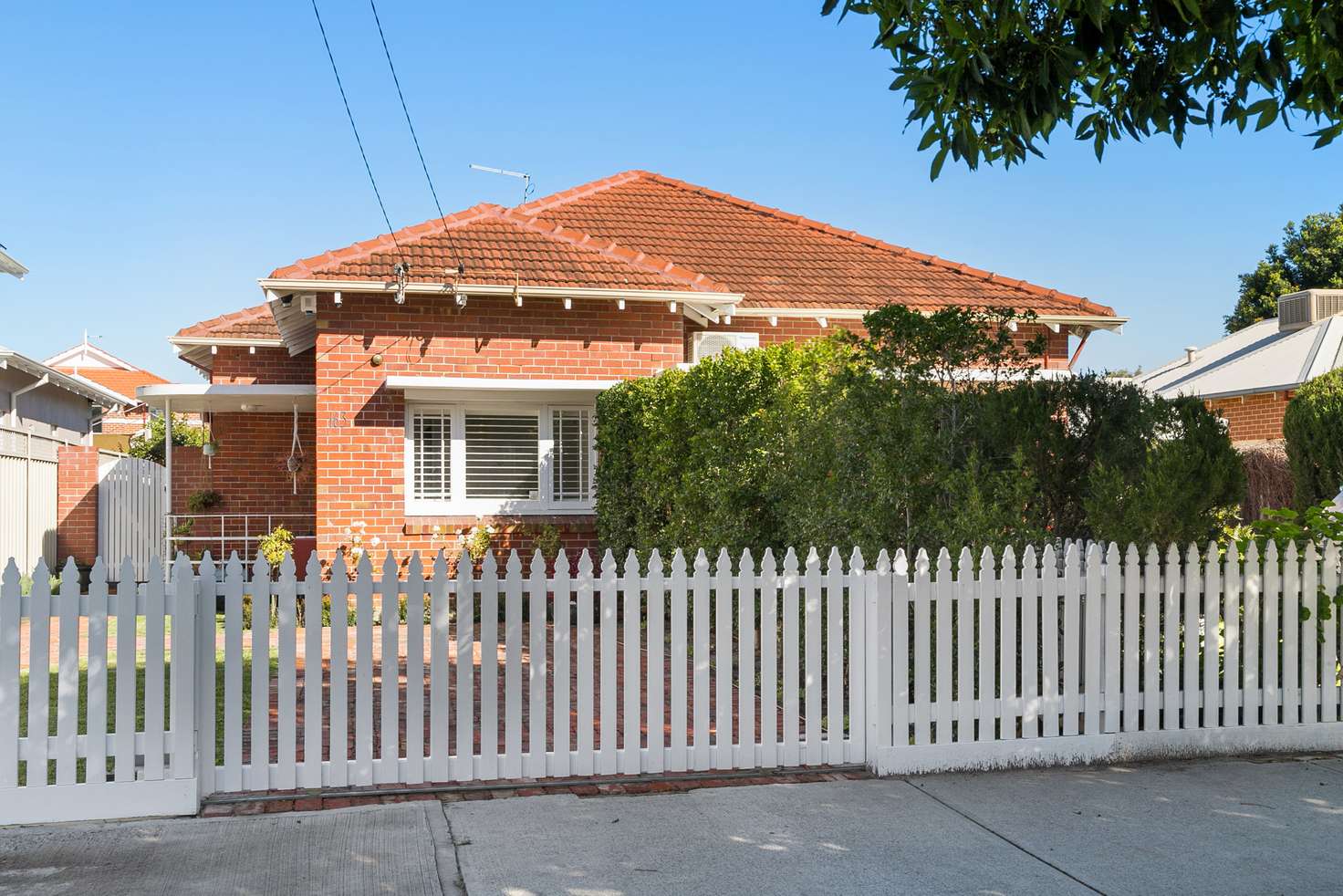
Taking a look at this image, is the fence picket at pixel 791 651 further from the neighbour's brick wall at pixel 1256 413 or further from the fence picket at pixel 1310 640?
the neighbour's brick wall at pixel 1256 413

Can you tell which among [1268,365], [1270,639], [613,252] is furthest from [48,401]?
[1268,365]

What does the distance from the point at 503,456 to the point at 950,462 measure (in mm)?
7690

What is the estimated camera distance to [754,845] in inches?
199

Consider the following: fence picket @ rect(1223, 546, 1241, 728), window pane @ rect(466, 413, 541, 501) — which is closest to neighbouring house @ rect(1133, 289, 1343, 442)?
window pane @ rect(466, 413, 541, 501)

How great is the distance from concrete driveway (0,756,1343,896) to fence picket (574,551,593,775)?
33cm

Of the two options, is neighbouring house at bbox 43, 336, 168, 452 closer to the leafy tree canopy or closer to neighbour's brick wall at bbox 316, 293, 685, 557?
neighbour's brick wall at bbox 316, 293, 685, 557

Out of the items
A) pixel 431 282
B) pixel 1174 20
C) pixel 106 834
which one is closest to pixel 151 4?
pixel 431 282

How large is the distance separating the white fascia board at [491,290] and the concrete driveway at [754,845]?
831cm

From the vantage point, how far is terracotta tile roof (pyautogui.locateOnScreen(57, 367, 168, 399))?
44.6 metres

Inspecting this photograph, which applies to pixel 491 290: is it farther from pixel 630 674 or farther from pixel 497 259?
pixel 630 674

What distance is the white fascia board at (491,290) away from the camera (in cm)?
1282

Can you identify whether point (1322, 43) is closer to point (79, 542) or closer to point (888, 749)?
point (888, 749)

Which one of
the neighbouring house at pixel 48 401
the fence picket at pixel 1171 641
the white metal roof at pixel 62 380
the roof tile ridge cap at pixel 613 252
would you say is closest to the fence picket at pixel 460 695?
the fence picket at pixel 1171 641

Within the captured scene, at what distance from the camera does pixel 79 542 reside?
20328 mm
